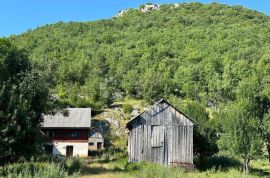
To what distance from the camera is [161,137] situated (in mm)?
35875

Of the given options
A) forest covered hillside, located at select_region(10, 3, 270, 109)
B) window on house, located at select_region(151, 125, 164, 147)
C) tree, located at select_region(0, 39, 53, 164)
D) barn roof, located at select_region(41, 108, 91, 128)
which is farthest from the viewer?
forest covered hillside, located at select_region(10, 3, 270, 109)

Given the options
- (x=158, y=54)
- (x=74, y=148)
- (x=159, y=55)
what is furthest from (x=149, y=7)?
(x=74, y=148)

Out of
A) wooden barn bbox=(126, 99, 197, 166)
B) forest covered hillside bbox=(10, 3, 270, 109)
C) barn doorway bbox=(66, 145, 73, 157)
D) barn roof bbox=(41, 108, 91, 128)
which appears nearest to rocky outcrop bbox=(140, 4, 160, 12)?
forest covered hillside bbox=(10, 3, 270, 109)

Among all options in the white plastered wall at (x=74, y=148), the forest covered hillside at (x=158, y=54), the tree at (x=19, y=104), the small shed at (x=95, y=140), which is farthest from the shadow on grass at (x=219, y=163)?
the forest covered hillside at (x=158, y=54)

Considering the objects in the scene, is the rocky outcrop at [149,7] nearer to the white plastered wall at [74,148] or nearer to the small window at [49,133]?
the small window at [49,133]

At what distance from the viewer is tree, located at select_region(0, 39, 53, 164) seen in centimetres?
2400

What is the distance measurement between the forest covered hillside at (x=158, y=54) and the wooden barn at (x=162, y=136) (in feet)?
127

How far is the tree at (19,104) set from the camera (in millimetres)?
24000

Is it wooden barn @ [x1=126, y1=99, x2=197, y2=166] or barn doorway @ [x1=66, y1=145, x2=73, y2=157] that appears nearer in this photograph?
wooden barn @ [x1=126, y1=99, x2=197, y2=166]

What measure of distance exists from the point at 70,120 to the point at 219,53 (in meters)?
71.1

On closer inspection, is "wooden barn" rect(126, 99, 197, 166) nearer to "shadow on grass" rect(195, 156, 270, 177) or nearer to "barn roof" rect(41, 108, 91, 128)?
"shadow on grass" rect(195, 156, 270, 177)

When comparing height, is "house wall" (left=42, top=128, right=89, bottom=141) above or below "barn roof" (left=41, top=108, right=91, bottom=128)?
below

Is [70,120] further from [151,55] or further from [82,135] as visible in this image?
[151,55]

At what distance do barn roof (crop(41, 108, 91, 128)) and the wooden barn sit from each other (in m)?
18.8
